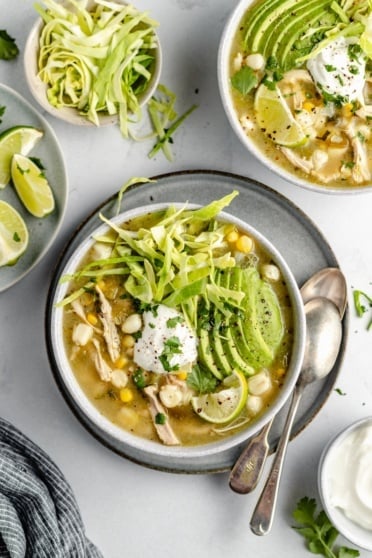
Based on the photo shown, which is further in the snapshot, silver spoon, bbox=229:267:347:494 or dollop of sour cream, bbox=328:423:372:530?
dollop of sour cream, bbox=328:423:372:530

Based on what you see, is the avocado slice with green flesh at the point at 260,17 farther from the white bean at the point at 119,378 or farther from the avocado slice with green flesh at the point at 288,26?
the white bean at the point at 119,378

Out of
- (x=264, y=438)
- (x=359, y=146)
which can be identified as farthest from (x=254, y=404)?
(x=359, y=146)

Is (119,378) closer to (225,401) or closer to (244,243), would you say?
(225,401)

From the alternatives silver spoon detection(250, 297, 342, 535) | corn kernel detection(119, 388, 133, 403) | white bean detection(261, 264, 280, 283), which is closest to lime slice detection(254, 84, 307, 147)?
white bean detection(261, 264, 280, 283)

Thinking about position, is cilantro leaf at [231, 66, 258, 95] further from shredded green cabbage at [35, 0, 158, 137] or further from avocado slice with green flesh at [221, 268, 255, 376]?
avocado slice with green flesh at [221, 268, 255, 376]

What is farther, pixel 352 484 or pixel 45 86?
pixel 352 484

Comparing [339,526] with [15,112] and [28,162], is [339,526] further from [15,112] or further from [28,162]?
[15,112]
